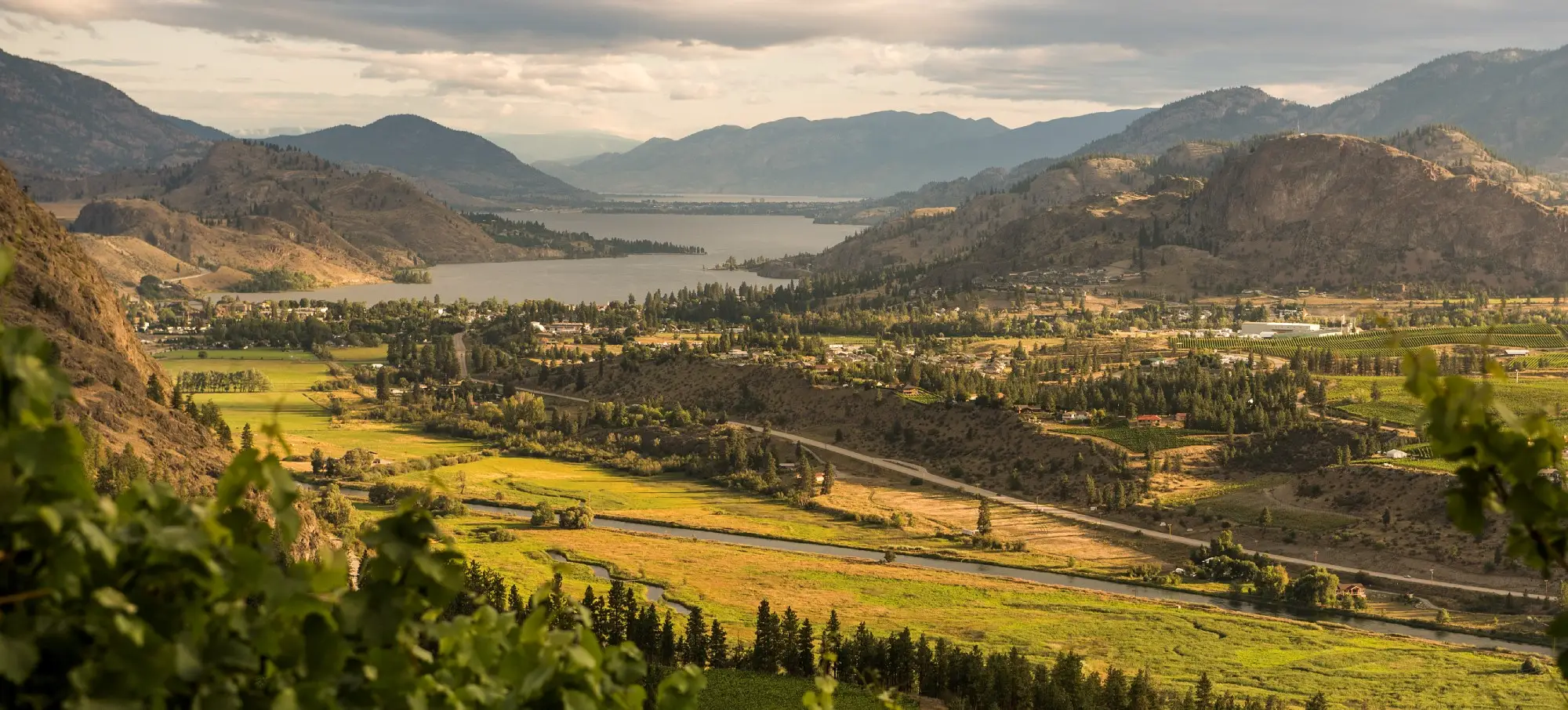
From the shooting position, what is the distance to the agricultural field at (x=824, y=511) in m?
94.4

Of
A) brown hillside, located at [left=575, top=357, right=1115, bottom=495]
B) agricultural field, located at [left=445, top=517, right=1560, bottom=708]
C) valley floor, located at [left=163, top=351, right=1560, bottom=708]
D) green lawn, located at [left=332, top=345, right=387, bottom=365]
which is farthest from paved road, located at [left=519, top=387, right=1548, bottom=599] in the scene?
green lawn, located at [left=332, top=345, right=387, bottom=365]

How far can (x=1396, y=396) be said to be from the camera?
121750 millimetres

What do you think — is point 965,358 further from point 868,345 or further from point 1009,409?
point 1009,409

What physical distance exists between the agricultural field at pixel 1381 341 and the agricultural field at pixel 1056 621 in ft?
255

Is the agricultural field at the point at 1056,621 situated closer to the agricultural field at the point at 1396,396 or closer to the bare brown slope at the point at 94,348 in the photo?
the bare brown slope at the point at 94,348

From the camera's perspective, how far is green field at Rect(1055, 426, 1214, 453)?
368ft

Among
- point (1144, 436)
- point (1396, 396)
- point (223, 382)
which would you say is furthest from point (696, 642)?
point (223, 382)

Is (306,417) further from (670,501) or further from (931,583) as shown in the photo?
(931,583)

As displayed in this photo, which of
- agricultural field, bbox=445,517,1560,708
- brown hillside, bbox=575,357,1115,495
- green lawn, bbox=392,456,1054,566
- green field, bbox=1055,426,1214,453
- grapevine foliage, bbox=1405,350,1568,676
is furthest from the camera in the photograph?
brown hillside, bbox=575,357,1115,495

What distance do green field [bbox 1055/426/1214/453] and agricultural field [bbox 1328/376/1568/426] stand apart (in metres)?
13.8

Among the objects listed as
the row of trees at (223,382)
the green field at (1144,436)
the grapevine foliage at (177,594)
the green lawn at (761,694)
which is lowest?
the green lawn at (761,694)

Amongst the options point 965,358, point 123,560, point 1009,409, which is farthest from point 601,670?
point 965,358

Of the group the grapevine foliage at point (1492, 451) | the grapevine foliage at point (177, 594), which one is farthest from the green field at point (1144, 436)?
the grapevine foliage at point (177, 594)

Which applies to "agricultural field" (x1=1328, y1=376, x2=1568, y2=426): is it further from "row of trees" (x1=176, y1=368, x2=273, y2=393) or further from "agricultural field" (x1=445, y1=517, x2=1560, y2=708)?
"row of trees" (x1=176, y1=368, x2=273, y2=393)
